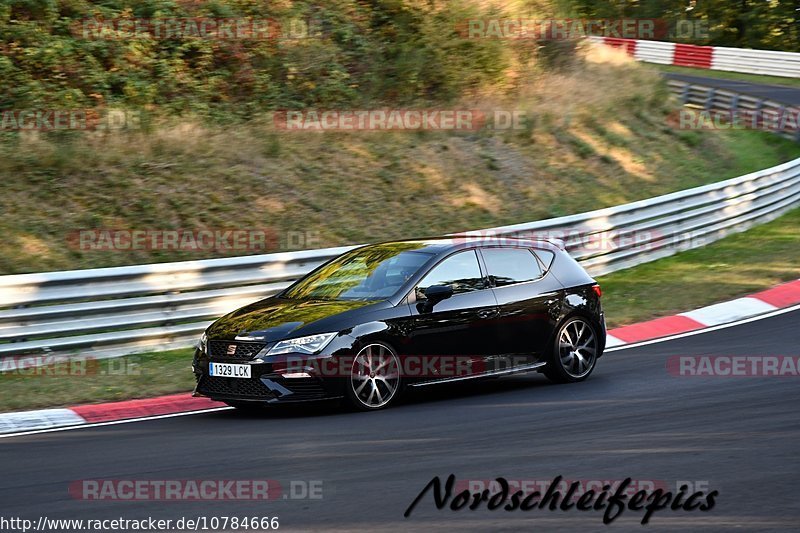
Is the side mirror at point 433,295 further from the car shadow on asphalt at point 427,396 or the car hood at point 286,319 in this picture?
the car shadow on asphalt at point 427,396

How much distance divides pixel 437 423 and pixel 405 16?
16.6 metres

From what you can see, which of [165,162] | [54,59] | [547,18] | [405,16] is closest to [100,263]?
[165,162]

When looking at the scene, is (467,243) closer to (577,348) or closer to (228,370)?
(577,348)

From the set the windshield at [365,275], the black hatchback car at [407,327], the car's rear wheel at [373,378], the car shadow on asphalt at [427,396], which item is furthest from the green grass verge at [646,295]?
the car's rear wheel at [373,378]

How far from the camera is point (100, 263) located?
1504 centimetres

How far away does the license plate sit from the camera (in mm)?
9508

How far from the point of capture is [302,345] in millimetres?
9469

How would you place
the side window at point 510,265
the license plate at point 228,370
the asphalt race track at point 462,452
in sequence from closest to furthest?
the asphalt race track at point 462,452
the license plate at point 228,370
the side window at point 510,265

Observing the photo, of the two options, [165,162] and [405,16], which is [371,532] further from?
[405,16]

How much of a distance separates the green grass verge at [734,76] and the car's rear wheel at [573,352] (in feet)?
102

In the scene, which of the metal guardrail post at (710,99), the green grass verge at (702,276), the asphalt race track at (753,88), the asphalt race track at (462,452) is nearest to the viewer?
the asphalt race track at (462,452)

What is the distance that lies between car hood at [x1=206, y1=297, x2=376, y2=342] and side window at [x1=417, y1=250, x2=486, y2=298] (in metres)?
0.71

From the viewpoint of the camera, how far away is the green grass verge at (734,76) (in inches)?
1644

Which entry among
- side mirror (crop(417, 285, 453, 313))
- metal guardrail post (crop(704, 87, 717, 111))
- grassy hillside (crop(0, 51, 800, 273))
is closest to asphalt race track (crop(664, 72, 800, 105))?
metal guardrail post (crop(704, 87, 717, 111))
